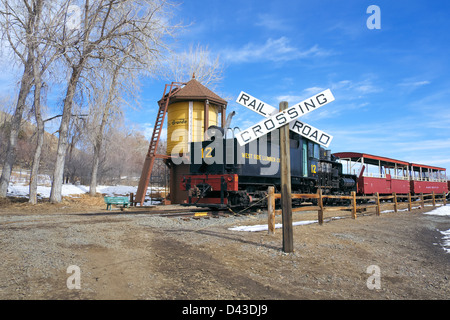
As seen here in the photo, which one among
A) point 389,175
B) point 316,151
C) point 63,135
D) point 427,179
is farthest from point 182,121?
point 427,179

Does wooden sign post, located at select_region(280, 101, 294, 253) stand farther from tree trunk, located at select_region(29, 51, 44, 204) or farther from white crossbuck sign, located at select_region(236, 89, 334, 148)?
tree trunk, located at select_region(29, 51, 44, 204)

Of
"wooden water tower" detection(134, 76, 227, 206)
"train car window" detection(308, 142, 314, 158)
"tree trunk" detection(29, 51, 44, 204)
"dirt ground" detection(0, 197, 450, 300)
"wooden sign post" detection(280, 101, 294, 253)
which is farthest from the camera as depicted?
"wooden water tower" detection(134, 76, 227, 206)

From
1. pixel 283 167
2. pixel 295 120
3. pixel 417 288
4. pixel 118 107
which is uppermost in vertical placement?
pixel 118 107

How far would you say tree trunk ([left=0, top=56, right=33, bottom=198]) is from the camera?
49.3 ft

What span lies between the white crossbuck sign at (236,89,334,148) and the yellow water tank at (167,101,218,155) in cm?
1366

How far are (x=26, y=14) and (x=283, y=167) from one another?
1685 cm

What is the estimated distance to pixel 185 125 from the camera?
1872cm

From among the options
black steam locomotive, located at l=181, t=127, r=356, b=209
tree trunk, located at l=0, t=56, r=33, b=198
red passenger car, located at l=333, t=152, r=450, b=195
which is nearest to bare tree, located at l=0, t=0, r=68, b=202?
tree trunk, located at l=0, t=56, r=33, b=198

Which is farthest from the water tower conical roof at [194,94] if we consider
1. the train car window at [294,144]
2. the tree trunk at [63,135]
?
the train car window at [294,144]

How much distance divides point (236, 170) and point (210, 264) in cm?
709

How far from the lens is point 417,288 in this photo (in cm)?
410

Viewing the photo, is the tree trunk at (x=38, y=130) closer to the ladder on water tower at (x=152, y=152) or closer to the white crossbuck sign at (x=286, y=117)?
the ladder on water tower at (x=152, y=152)

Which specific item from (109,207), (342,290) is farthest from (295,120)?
(109,207)

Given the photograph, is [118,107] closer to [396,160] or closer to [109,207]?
[109,207]
